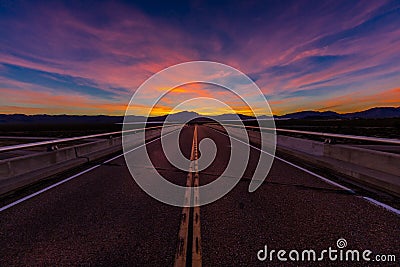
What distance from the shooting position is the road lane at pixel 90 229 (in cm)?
320

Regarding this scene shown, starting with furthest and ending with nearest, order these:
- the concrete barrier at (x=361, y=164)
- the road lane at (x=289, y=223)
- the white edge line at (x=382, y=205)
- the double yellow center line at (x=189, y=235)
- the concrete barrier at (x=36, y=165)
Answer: the concrete barrier at (x=36, y=165)
the concrete barrier at (x=361, y=164)
the white edge line at (x=382, y=205)
the road lane at (x=289, y=223)
the double yellow center line at (x=189, y=235)

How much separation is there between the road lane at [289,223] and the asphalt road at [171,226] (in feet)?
0.05

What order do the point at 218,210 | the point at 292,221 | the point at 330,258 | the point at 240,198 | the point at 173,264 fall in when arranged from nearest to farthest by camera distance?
1. the point at 173,264
2. the point at 330,258
3. the point at 292,221
4. the point at 218,210
5. the point at 240,198

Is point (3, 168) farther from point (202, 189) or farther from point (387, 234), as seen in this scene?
point (387, 234)

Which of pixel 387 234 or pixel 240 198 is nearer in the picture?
pixel 387 234

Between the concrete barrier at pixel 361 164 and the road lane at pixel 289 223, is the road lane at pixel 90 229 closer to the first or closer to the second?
the road lane at pixel 289 223

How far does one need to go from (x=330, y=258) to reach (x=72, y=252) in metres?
3.58

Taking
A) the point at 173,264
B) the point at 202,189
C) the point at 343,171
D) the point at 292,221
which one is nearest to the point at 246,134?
the point at 343,171

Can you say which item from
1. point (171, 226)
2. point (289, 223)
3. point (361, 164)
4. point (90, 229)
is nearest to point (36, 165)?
point (90, 229)

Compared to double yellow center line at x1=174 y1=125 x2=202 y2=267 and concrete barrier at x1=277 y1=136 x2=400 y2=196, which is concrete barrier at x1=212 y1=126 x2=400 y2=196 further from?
double yellow center line at x1=174 y1=125 x2=202 y2=267

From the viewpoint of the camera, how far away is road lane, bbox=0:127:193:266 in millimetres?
3201

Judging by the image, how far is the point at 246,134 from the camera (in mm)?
26344
